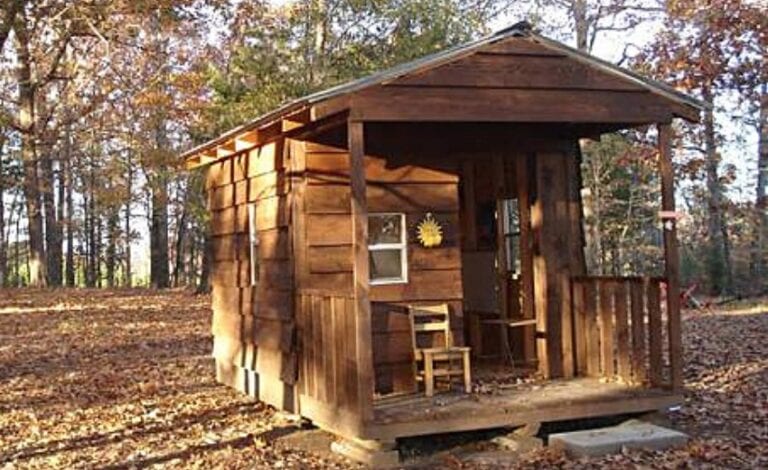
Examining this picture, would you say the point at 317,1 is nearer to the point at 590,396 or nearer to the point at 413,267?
the point at 413,267

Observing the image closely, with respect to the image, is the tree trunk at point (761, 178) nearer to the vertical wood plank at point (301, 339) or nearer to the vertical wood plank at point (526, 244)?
the vertical wood plank at point (526, 244)

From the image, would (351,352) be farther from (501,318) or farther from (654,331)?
(501,318)

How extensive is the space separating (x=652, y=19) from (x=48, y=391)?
1757 centimetres

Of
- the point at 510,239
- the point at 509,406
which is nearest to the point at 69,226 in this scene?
the point at 510,239

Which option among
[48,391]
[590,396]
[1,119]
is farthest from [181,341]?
[590,396]

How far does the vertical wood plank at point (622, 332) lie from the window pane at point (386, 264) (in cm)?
224

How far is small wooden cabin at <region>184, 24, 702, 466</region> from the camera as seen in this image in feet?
25.0

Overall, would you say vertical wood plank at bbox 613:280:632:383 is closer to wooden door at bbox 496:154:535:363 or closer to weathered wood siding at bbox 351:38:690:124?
wooden door at bbox 496:154:535:363

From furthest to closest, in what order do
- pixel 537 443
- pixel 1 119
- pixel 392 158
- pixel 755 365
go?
1. pixel 1 119
2. pixel 755 365
3. pixel 392 158
4. pixel 537 443

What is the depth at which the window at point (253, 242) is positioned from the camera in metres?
10.4

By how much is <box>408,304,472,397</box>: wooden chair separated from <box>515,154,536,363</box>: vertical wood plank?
1.30 m

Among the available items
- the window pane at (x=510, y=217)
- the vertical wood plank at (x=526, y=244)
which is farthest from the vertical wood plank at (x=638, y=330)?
the window pane at (x=510, y=217)

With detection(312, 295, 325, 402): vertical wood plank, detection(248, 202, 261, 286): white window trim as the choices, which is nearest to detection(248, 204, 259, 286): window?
detection(248, 202, 261, 286): white window trim

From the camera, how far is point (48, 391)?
11.4 metres
